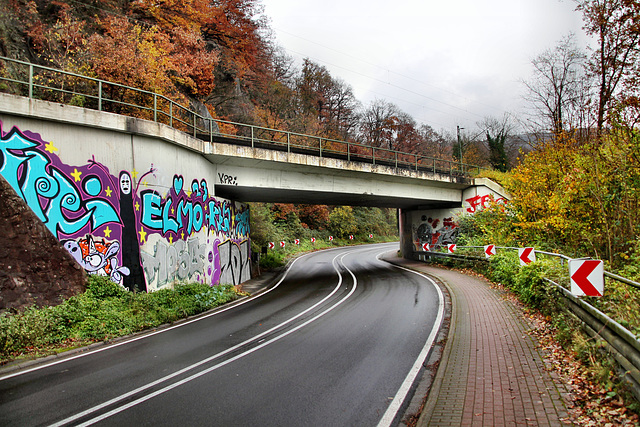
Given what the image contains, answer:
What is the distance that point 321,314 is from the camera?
11.5 metres

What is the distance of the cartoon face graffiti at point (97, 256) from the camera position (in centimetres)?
1011

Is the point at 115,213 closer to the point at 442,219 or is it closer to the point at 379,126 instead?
the point at 442,219

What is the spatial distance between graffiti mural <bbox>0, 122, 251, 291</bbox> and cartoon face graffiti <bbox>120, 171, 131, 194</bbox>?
0.03 meters

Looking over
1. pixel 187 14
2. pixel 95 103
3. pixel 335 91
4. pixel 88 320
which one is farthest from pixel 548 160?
pixel 335 91

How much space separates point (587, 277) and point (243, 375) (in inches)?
240

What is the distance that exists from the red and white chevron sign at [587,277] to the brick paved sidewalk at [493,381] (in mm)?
1350

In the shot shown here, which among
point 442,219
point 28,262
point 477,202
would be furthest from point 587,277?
point 442,219

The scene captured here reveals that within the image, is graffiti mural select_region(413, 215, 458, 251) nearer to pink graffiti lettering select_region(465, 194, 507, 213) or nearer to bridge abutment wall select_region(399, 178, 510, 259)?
bridge abutment wall select_region(399, 178, 510, 259)

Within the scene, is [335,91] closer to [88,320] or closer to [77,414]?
[88,320]

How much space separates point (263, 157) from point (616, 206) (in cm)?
1244

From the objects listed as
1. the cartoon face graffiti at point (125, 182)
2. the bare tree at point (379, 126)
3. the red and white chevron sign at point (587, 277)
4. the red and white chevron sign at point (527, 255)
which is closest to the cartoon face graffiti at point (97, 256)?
the cartoon face graffiti at point (125, 182)

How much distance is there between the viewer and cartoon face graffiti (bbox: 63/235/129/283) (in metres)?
10.1

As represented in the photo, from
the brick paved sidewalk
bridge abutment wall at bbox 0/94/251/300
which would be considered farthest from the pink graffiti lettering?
bridge abutment wall at bbox 0/94/251/300

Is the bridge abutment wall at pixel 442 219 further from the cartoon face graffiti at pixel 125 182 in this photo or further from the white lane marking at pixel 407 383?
the cartoon face graffiti at pixel 125 182
